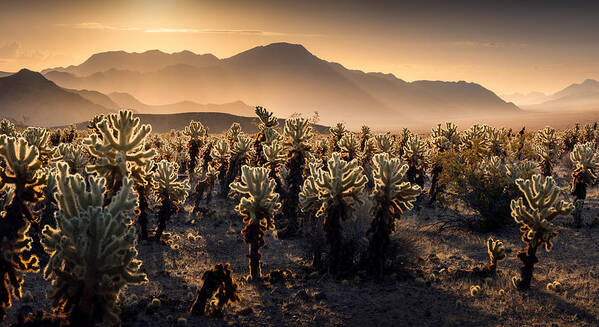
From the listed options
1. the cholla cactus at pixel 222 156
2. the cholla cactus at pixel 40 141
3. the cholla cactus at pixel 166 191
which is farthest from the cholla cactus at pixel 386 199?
the cholla cactus at pixel 40 141

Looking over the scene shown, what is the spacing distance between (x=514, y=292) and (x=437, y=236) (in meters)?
5.31

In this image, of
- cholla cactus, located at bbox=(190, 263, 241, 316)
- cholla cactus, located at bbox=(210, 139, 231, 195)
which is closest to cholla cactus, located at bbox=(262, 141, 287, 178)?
cholla cactus, located at bbox=(210, 139, 231, 195)

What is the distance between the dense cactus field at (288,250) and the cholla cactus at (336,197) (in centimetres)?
4

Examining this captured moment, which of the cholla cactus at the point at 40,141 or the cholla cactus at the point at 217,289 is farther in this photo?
the cholla cactus at the point at 40,141

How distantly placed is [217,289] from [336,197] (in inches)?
160

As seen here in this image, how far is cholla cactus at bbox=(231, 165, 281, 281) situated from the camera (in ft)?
36.9

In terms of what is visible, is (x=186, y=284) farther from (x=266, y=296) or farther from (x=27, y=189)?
(x=27, y=189)

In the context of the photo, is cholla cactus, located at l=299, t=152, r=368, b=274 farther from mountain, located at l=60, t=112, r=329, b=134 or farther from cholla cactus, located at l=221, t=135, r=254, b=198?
mountain, located at l=60, t=112, r=329, b=134

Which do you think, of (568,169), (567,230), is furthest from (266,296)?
(568,169)

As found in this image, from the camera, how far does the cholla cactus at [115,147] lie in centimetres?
1012

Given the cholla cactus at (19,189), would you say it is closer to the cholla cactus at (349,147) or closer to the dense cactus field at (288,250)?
the dense cactus field at (288,250)

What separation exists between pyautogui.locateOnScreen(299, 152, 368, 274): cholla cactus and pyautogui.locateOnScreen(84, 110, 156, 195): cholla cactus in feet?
16.2

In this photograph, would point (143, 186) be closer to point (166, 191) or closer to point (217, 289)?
point (166, 191)

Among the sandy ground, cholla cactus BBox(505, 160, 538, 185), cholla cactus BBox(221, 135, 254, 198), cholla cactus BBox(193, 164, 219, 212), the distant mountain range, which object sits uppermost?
the distant mountain range
